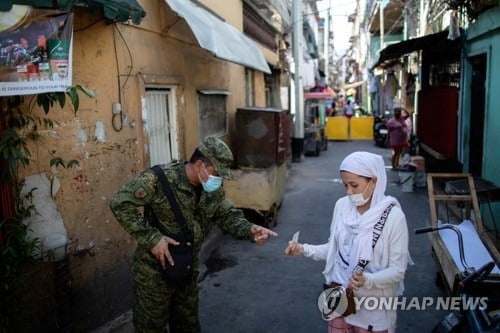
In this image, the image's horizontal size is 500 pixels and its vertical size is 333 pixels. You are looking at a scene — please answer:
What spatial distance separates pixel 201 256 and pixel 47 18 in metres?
3.63

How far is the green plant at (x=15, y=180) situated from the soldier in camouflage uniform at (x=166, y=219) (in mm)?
807

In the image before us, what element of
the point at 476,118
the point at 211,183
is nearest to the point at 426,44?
the point at 476,118

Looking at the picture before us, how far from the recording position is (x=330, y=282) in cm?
268

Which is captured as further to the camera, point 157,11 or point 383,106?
point 383,106

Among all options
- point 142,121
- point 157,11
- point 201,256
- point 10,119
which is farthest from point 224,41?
point 10,119

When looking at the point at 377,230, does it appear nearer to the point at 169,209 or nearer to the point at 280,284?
the point at 169,209

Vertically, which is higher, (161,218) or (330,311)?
(161,218)

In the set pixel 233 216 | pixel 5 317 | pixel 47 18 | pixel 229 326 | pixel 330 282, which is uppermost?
pixel 47 18

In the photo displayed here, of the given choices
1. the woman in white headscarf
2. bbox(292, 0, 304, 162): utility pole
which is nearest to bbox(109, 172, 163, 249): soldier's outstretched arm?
the woman in white headscarf

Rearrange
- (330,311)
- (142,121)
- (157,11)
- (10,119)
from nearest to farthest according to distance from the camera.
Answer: (330,311) → (10,119) → (142,121) → (157,11)

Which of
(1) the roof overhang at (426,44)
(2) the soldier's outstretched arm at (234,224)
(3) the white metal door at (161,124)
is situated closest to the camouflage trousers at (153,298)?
(2) the soldier's outstretched arm at (234,224)

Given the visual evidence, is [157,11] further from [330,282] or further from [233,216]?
[330,282]

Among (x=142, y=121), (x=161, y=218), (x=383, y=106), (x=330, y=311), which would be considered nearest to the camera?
(x=330, y=311)

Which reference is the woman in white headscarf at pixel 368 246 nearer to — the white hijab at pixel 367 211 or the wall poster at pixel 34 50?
the white hijab at pixel 367 211
